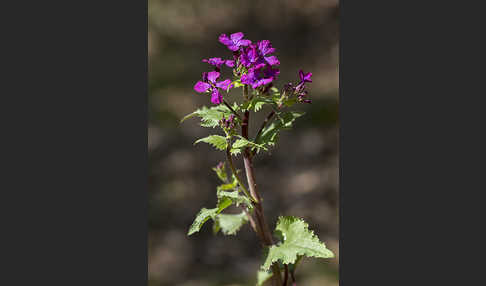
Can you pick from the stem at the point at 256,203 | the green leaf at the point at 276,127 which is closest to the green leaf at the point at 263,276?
the stem at the point at 256,203

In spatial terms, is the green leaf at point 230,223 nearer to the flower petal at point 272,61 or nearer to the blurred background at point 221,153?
the flower petal at point 272,61

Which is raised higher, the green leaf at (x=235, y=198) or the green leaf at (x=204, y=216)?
the green leaf at (x=235, y=198)

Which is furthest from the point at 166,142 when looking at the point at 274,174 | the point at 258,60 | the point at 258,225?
the point at 258,60

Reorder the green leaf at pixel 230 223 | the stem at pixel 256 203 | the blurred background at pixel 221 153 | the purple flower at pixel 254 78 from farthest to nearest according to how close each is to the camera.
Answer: the blurred background at pixel 221 153
the green leaf at pixel 230 223
the stem at pixel 256 203
the purple flower at pixel 254 78

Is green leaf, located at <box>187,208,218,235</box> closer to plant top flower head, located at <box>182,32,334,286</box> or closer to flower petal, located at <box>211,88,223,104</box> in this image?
plant top flower head, located at <box>182,32,334,286</box>

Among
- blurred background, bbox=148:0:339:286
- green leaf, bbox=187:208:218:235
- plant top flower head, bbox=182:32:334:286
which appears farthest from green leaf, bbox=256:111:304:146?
blurred background, bbox=148:0:339:286
